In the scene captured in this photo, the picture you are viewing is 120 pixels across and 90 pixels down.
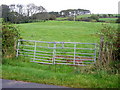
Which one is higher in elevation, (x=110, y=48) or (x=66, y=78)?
(x=110, y=48)

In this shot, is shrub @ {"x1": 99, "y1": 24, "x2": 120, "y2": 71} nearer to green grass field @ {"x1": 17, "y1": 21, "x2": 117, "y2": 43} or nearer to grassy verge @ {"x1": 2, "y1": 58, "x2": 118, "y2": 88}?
grassy verge @ {"x1": 2, "y1": 58, "x2": 118, "y2": 88}

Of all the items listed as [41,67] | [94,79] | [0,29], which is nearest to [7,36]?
[0,29]

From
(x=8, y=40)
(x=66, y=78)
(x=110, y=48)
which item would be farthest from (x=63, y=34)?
(x=66, y=78)

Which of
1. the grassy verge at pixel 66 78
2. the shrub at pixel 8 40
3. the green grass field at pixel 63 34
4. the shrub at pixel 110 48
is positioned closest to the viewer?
the grassy verge at pixel 66 78

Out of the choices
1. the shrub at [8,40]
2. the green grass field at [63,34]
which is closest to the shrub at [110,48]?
the green grass field at [63,34]

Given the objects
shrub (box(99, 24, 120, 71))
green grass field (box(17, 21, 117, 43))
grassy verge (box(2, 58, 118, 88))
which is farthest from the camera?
green grass field (box(17, 21, 117, 43))

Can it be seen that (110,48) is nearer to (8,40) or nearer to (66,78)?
(66,78)

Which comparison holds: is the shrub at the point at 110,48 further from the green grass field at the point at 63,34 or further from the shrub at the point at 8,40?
the shrub at the point at 8,40

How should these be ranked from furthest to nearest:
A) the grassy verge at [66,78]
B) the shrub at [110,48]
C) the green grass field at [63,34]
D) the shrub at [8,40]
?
1. the green grass field at [63,34]
2. the shrub at [8,40]
3. the shrub at [110,48]
4. the grassy verge at [66,78]

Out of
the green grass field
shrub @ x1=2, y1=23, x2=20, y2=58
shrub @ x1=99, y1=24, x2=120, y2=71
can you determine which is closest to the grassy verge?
shrub @ x1=99, y1=24, x2=120, y2=71

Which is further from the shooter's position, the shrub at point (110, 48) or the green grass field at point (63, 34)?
the green grass field at point (63, 34)

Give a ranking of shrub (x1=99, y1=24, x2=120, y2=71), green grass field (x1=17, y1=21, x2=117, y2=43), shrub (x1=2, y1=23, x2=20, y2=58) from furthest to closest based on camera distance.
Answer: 1. green grass field (x1=17, y1=21, x2=117, y2=43)
2. shrub (x1=2, y1=23, x2=20, y2=58)
3. shrub (x1=99, y1=24, x2=120, y2=71)

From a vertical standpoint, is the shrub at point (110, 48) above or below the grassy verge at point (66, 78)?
above

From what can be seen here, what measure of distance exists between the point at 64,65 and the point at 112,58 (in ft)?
8.41
